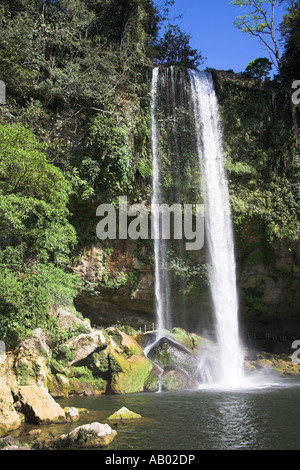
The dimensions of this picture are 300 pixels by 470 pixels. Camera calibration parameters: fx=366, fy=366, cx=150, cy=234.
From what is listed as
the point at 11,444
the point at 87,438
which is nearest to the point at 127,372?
the point at 87,438

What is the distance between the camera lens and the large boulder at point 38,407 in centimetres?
733

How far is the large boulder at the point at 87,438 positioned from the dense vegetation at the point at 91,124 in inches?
238

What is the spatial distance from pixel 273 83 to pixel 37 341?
63.0 ft

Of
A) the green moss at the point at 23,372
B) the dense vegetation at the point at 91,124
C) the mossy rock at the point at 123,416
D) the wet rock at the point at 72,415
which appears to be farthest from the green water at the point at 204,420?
the dense vegetation at the point at 91,124

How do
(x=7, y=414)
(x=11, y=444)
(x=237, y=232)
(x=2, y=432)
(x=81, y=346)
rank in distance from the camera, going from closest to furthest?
(x=11, y=444)
(x=2, y=432)
(x=7, y=414)
(x=81, y=346)
(x=237, y=232)

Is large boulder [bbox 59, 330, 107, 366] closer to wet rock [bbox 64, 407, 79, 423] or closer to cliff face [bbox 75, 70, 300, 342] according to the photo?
cliff face [bbox 75, 70, 300, 342]

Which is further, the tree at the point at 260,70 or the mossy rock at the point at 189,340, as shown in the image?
the tree at the point at 260,70

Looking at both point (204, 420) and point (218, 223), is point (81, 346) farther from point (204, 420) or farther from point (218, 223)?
point (218, 223)

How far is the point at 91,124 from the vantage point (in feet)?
53.6

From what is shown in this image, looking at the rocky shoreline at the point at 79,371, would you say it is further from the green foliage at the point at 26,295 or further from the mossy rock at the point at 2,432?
the green foliage at the point at 26,295

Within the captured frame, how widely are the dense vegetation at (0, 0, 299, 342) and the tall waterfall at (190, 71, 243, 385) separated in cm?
84

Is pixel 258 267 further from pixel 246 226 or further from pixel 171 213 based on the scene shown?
pixel 171 213

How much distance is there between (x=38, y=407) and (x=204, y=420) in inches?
133

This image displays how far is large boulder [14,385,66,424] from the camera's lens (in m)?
7.33
